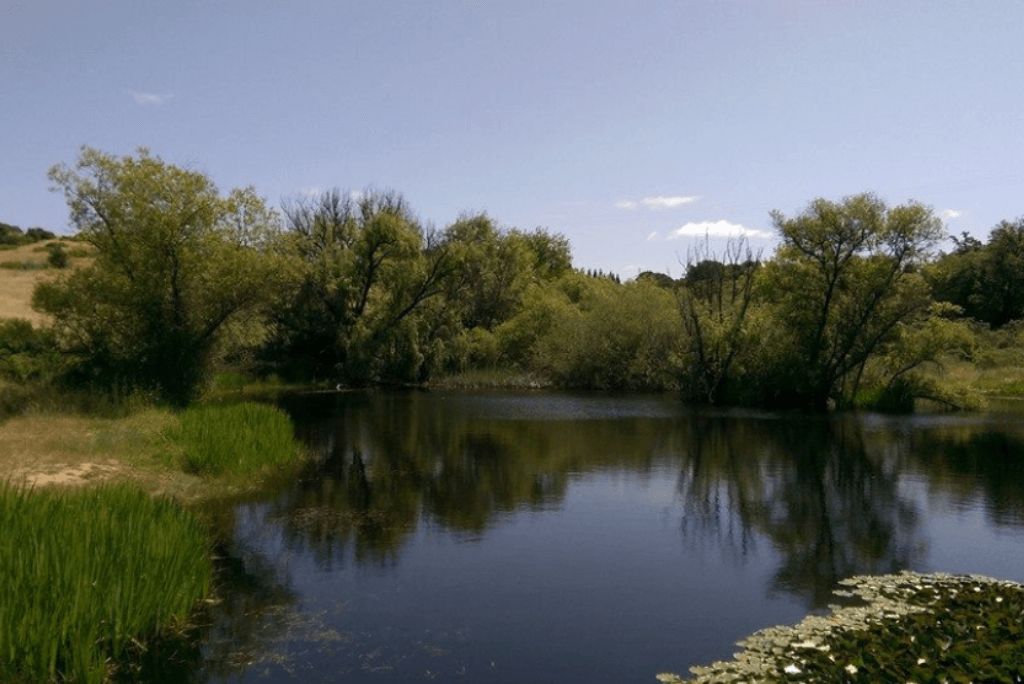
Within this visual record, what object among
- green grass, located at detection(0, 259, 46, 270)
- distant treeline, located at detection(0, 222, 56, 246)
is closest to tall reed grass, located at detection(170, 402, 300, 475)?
green grass, located at detection(0, 259, 46, 270)

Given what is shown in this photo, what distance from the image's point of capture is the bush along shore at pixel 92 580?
24.7 feet

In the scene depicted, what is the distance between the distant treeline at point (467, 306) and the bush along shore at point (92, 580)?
1654cm

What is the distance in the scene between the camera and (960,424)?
32.8 metres

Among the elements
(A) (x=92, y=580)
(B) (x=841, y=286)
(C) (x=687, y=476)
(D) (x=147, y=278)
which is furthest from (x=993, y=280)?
(A) (x=92, y=580)

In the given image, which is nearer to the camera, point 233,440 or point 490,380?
point 233,440

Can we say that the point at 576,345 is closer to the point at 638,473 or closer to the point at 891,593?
the point at 638,473

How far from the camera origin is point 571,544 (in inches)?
574

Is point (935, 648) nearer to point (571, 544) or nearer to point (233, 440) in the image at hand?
point (571, 544)

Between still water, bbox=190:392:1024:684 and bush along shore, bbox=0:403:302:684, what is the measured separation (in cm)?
79

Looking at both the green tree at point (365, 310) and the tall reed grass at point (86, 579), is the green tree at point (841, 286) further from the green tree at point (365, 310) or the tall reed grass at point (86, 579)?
the tall reed grass at point (86, 579)

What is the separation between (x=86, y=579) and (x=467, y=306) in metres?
49.5

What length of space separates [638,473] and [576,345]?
93.7ft

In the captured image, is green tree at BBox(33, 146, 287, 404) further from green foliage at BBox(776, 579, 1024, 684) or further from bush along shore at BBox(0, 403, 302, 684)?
green foliage at BBox(776, 579, 1024, 684)

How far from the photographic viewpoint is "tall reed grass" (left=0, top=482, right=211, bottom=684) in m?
7.50
